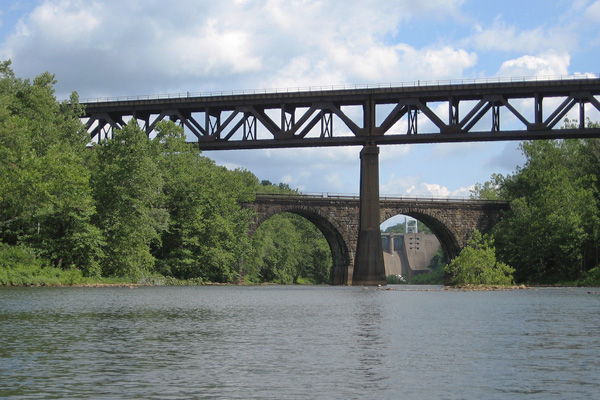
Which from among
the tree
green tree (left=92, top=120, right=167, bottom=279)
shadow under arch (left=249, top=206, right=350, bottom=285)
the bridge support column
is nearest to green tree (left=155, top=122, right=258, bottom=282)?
green tree (left=92, top=120, right=167, bottom=279)

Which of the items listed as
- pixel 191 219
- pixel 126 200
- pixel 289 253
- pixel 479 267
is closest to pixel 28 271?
pixel 126 200

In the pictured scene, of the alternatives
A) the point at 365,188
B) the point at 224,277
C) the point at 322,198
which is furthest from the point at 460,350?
the point at 322,198

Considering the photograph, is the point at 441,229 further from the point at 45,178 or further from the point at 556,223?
the point at 45,178

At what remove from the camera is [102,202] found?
56438mm

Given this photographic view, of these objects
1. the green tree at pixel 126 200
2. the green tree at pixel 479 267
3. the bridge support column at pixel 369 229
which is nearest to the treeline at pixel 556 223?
the green tree at pixel 479 267

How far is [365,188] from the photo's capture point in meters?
56.9

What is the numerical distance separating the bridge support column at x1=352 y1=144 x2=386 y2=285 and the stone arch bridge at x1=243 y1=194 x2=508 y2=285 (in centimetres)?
3110

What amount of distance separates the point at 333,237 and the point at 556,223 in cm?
2916

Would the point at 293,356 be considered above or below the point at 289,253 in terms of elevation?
below

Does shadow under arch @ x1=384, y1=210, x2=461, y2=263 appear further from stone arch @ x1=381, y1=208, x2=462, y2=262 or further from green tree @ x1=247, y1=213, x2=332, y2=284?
green tree @ x1=247, y1=213, x2=332, y2=284

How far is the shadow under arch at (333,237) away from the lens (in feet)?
287

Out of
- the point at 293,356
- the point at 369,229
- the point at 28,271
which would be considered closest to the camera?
the point at 293,356

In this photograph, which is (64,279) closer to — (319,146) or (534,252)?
(319,146)

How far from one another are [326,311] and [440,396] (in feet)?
58.6
